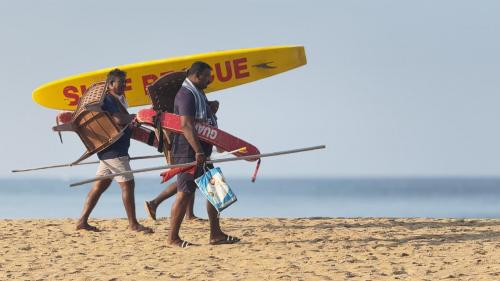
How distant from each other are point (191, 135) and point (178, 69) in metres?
3.84

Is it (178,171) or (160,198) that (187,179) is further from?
(160,198)

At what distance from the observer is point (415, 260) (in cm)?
856

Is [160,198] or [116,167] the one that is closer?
[116,167]

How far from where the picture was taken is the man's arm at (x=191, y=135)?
864cm

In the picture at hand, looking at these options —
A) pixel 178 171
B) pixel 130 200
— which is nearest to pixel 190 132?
pixel 178 171

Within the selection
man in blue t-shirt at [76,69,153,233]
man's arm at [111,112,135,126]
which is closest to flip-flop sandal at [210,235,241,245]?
man in blue t-shirt at [76,69,153,233]

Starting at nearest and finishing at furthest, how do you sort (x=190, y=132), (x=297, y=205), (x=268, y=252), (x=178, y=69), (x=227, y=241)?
1. (x=190, y=132)
2. (x=268, y=252)
3. (x=227, y=241)
4. (x=178, y=69)
5. (x=297, y=205)

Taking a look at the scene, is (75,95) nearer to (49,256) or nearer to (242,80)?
(242,80)

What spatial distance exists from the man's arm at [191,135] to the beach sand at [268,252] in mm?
895

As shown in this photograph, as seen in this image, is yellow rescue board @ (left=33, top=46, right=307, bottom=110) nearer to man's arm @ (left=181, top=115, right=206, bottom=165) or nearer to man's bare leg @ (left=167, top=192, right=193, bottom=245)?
man's bare leg @ (left=167, top=192, right=193, bottom=245)

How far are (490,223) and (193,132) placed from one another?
4.75 meters

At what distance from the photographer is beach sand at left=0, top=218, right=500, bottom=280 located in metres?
8.02

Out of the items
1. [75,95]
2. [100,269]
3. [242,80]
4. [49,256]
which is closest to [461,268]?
[100,269]

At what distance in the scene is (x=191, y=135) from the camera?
8.64 metres
